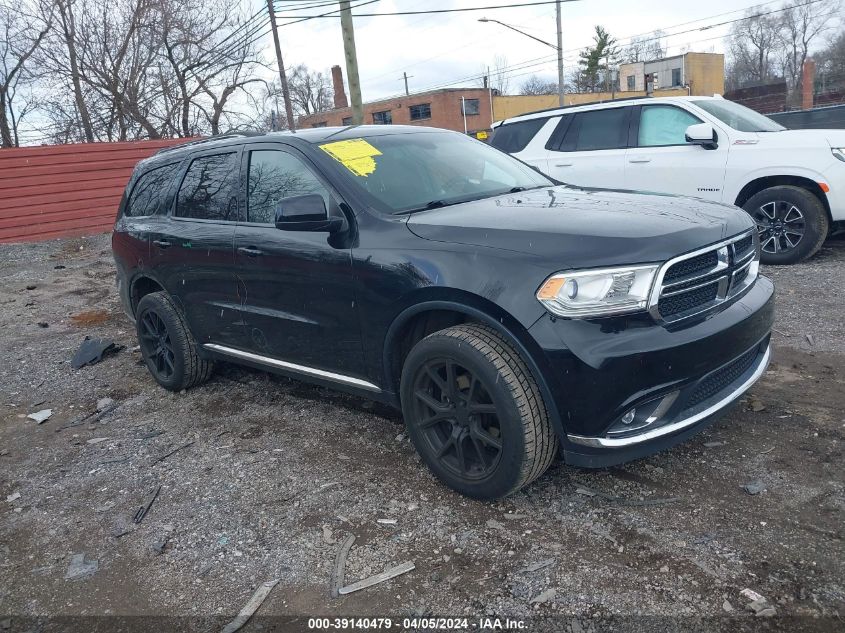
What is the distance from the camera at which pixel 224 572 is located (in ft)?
8.89

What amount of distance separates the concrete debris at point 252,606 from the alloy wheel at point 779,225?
6.15 meters

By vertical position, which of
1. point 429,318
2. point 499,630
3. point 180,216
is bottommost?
point 499,630

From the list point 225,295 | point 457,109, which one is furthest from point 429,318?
point 457,109

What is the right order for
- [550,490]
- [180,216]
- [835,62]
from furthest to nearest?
1. [835,62]
2. [180,216]
3. [550,490]

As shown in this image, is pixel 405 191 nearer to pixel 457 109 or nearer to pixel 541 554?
pixel 541 554

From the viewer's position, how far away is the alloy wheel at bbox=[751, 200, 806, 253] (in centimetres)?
667

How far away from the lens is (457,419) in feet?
9.64

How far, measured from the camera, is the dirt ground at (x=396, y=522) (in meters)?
2.37

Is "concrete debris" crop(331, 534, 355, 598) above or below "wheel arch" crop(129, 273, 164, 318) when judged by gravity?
below

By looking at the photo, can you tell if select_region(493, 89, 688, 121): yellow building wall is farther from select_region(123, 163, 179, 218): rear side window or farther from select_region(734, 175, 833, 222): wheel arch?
select_region(123, 163, 179, 218): rear side window

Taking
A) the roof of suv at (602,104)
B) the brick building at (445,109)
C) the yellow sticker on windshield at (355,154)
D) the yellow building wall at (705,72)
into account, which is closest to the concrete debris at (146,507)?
Result: the yellow sticker on windshield at (355,154)

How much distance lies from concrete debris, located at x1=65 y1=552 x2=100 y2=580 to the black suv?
1430 millimetres

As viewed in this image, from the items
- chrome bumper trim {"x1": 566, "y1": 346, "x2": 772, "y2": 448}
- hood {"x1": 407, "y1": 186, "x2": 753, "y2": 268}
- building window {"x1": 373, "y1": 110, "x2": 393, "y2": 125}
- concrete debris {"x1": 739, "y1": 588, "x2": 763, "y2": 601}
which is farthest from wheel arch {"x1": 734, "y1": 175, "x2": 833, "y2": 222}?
building window {"x1": 373, "y1": 110, "x2": 393, "y2": 125}

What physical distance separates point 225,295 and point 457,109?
4774 centimetres
